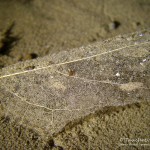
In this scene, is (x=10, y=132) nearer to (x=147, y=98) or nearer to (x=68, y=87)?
(x=68, y=87)

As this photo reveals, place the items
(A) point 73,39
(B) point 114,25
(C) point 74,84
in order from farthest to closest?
(B) point 114,25, (A) point 73,39, (C) point 74,84

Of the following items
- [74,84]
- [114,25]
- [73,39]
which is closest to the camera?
[74,84]

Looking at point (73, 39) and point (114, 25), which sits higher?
point (114, 25)

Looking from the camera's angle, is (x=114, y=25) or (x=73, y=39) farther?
(x=114, y=25)

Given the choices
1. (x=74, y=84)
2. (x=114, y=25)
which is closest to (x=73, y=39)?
(x=114, y=25)

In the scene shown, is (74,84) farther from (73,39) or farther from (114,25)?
(114,25)

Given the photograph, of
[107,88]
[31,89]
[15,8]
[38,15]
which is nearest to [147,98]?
[107,88]
